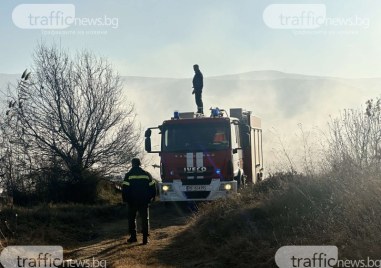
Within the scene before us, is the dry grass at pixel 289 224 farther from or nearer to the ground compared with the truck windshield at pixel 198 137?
nearer to the ground

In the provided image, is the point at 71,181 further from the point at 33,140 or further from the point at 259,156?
the point at 259,156

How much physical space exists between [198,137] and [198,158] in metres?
0.65

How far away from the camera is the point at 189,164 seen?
1341 centimetres

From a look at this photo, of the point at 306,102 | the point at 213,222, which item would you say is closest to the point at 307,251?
the point at 213,222

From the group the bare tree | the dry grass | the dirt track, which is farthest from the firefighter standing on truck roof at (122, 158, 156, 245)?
the bare tree

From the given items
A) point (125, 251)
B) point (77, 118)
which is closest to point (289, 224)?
point (125, 251)

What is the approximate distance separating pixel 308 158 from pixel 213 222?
3246 mm

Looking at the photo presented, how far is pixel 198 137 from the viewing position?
13508 millimetres

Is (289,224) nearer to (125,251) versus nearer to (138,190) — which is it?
(125,251)

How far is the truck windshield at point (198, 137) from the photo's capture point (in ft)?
44.0
